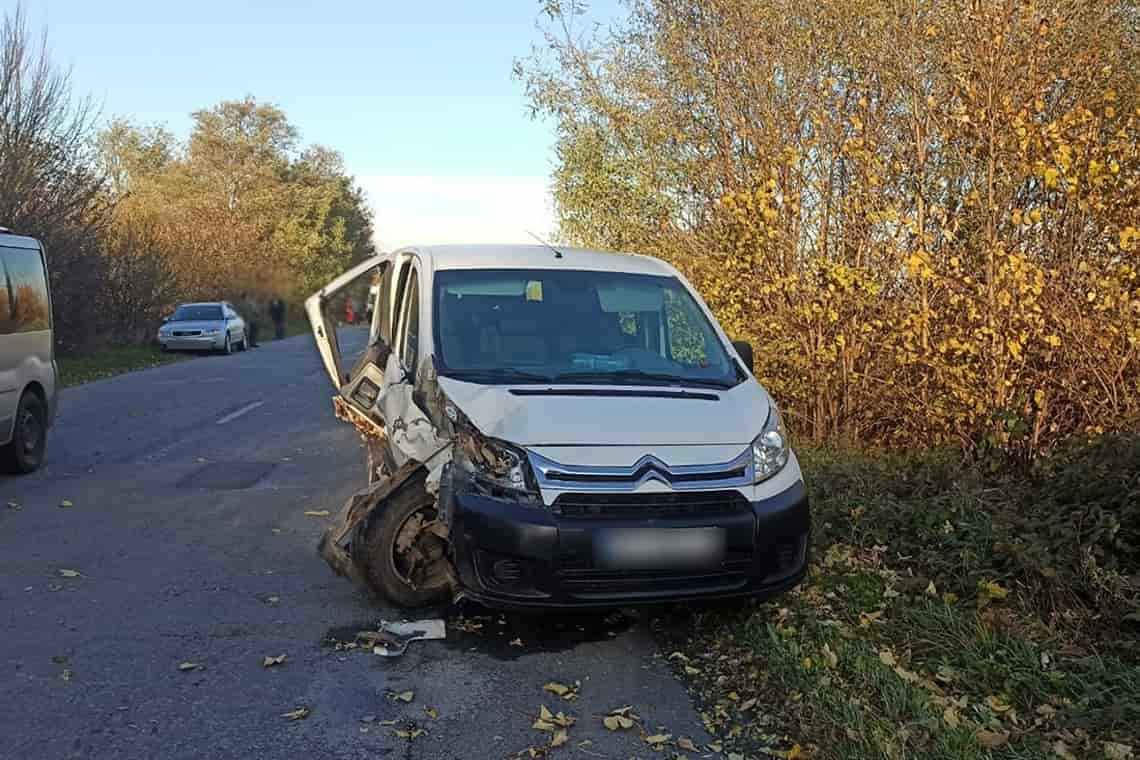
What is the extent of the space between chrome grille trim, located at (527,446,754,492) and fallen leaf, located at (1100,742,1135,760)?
1.90 meters

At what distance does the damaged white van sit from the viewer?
5.04 metres

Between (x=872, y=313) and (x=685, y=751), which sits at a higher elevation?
(x=872, y=313)

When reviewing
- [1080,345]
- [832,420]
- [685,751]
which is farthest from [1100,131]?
[685,751]

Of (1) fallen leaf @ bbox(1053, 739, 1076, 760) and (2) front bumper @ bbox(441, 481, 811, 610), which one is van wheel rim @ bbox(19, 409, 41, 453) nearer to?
(2) front bumper @ bbox(441, 481, 811, 610)

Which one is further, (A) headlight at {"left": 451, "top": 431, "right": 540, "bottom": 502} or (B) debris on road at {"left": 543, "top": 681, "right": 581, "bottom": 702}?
(A) headlight at {"left": 451, "top": 431, "right": 540, "bottom": 502}

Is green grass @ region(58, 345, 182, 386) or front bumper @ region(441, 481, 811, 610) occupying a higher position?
front bumper @ region(441, 481, 811, 610)

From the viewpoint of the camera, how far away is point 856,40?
30.9 ft

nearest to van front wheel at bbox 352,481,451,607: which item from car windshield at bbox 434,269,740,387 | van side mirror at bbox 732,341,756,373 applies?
car windshield at bbox 434,269,740,387

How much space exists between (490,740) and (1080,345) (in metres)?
4.84

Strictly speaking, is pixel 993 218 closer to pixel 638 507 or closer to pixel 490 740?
pixel 638 507

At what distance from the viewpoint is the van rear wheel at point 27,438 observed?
10062mm

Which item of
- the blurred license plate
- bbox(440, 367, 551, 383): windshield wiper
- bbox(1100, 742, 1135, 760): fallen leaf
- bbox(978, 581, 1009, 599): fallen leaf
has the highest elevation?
bbox(440, 367, 551, 383): windshield wiper

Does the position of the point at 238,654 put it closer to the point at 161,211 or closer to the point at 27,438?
the point at 27,438

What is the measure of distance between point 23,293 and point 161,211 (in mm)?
39608
